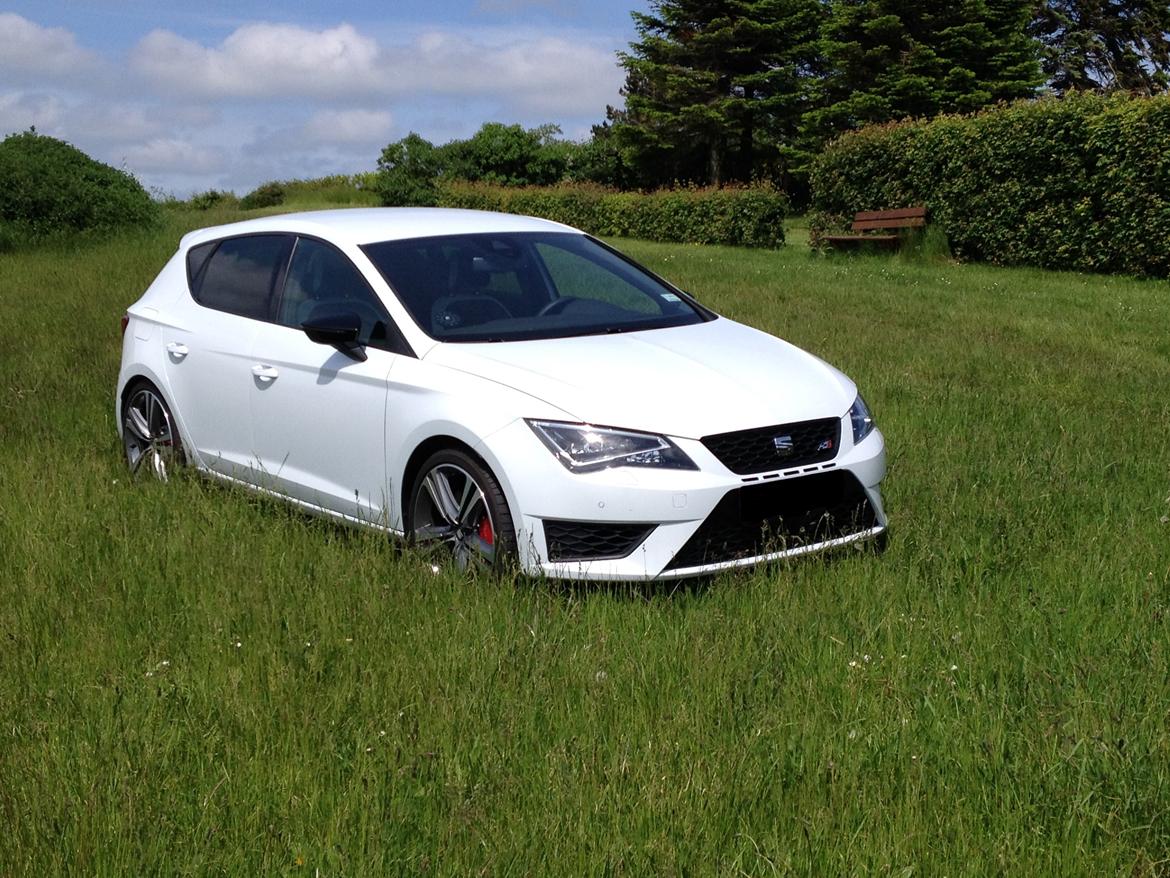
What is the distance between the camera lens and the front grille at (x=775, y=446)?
4910mm

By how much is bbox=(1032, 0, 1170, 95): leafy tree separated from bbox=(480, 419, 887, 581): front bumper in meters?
54.6

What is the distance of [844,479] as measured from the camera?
17.1 feet

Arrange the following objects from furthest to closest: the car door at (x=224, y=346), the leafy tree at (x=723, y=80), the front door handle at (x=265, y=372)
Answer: the leafy tree at (x=723, y=80)
the car door at (x=224, y=346)
the front door handle at (x=265, y=372)

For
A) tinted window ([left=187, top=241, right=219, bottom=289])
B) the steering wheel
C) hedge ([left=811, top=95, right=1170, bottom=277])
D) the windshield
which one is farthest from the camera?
hedge ([left=811, top=95, right=1170, bottom=277])

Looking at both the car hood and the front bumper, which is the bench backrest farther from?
the front bumper

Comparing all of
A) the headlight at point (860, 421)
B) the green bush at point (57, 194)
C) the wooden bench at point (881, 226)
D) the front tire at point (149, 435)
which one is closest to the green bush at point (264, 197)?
the green bush at point (57, 194)

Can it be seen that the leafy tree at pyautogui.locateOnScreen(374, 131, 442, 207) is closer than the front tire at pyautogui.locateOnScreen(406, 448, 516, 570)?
No

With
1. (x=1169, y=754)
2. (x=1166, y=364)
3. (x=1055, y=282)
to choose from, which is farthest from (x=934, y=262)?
(x=1169, y=754)

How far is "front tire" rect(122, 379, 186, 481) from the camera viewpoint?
7.14 metres

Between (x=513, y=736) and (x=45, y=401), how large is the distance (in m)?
6.74

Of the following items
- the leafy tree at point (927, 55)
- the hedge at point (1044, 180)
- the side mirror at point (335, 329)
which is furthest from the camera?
the leafy tree at point (927, 55)

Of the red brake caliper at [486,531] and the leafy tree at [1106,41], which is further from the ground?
the leafy tree at [1106,41]

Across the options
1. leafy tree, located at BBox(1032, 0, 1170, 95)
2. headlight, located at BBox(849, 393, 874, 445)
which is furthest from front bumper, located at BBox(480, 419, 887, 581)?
leafy tree, located at BBox(1032, 0, 1170, 95)

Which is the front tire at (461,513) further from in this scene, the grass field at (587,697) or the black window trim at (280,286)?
the black window trim at (280,286)
